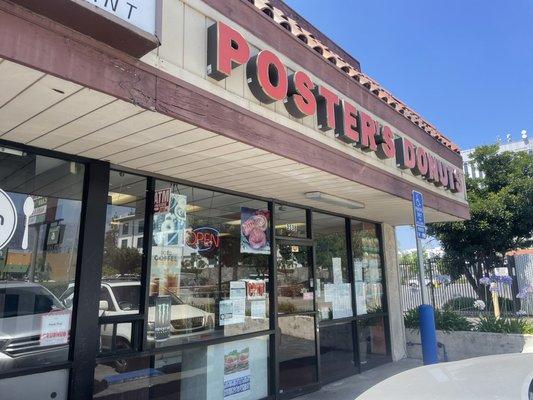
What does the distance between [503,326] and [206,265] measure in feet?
23.9

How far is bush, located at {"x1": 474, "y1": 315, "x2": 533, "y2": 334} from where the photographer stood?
9.32m

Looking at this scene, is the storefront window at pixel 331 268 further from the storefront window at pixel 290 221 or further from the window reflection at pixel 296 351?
the window reflection at pixel 296 351

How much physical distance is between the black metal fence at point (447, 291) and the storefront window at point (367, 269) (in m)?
4.05

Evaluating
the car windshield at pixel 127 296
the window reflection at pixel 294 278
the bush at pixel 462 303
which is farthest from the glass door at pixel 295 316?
the bush at pixel 462 303

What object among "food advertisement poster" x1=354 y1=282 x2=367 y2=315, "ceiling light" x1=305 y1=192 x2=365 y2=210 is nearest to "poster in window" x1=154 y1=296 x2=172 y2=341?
"ceiling light" x1=305 y1=192 x2=365 y2=210

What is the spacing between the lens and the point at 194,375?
5297 mm

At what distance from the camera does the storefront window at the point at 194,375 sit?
441cm

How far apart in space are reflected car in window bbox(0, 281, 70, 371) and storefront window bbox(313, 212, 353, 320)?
172 inches

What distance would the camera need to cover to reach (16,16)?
2486 mm

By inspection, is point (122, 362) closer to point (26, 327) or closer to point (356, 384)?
point (26, 327)

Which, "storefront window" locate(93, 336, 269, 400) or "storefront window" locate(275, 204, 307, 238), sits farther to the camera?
"storefront window" locate(275, 204, 307, 238)

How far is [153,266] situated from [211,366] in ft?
5.07

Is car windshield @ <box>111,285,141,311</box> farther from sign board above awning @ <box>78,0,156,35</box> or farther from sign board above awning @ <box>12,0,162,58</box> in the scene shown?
sign board above awning @ <box>78,0,156,35</box>

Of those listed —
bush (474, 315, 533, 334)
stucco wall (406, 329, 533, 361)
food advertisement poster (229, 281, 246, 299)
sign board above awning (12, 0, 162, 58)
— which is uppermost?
sign board above awning (12, 0, 162, 58)
